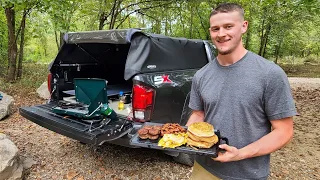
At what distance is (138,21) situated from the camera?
18.8 metres

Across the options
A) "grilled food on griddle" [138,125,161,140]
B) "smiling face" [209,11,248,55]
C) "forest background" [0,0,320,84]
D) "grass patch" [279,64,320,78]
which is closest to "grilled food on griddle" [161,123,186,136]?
"grilled food on griddle" [138,125,161,140]

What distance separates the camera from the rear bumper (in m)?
2.96

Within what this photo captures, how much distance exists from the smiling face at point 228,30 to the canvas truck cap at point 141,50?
1728 millimetres

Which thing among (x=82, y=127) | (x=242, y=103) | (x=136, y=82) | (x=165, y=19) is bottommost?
(x=82, y=127)

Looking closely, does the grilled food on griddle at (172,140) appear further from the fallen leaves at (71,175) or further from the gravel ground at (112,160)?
the fallen leaves at (71,175)

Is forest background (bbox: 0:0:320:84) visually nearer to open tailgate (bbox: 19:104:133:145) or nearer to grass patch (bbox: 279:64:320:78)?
grass patch (bbox: 279:64:320:78)

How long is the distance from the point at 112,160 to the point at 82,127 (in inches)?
41.1

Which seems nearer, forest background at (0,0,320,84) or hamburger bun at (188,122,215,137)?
hamburger bun at (188,122,215,137)

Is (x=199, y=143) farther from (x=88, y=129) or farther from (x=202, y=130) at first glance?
(x=88, y=129)

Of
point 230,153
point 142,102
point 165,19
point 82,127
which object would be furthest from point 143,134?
point 165,19

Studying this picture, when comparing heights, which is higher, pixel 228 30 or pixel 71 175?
pixel 228 30

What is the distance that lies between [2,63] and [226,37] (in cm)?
1290

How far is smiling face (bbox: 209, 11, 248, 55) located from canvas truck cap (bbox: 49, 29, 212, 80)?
1.73m

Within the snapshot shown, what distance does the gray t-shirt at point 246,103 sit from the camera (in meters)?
1.36
